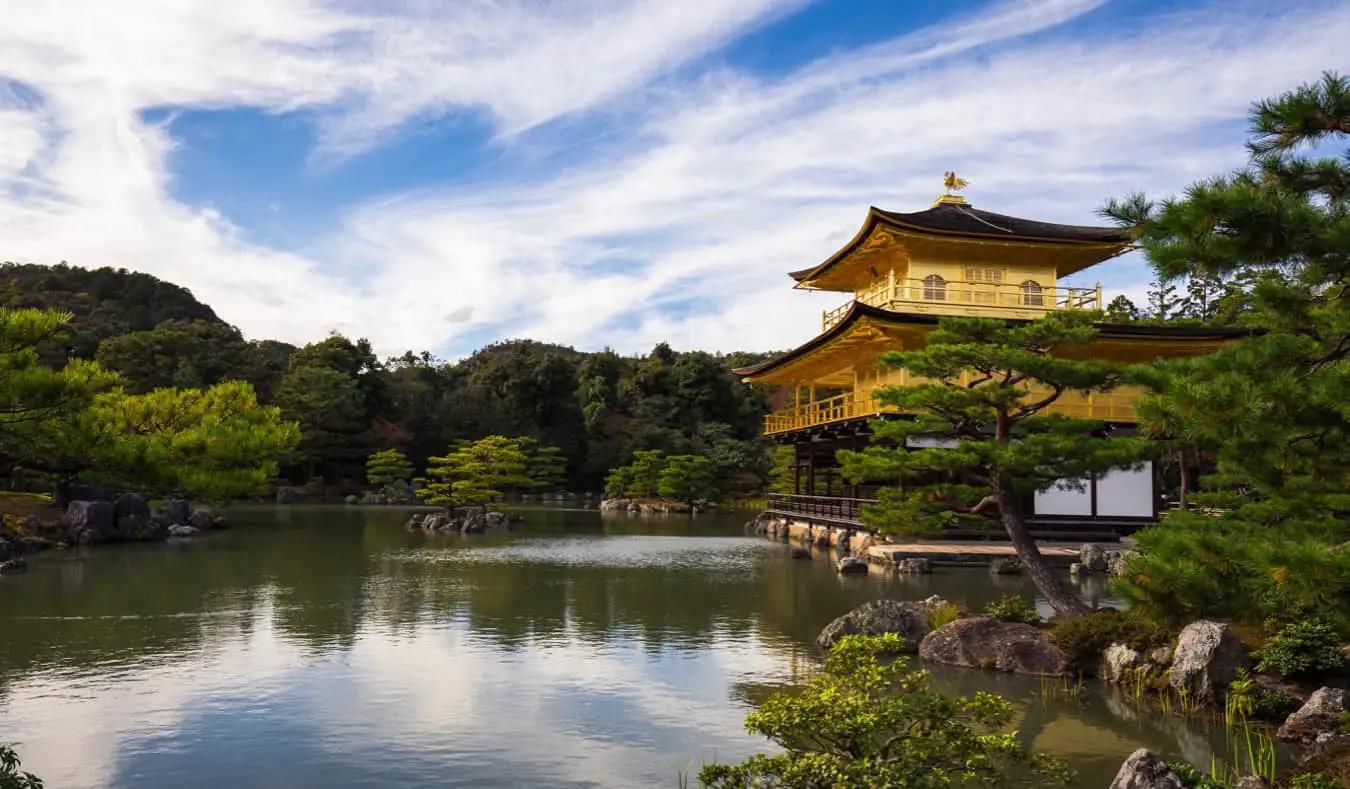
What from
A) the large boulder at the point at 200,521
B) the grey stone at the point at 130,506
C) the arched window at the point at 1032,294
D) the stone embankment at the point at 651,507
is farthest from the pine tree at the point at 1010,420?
the stone embankment at the point at 651,507

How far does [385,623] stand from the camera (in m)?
12.5

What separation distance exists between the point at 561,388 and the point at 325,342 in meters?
13.1

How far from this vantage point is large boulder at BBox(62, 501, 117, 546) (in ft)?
74.6

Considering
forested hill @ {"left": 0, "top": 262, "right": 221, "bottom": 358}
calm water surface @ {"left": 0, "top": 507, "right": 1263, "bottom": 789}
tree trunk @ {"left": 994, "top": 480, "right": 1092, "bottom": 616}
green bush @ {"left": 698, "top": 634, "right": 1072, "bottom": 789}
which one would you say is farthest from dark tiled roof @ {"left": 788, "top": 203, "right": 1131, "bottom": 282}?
forested hill @ {"left": 0, "top": 262, "right": 221, "bottom": 358}

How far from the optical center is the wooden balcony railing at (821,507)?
23.5m

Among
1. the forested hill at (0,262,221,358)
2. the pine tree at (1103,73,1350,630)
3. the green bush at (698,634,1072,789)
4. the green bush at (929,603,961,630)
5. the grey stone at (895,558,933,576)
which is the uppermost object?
the forested hill at (0,262,221,358)

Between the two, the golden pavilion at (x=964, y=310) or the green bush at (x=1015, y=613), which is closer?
the green bush at (x=1015, y=613)

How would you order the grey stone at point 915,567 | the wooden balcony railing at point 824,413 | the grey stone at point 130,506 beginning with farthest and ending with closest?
the grey stone at point 130,506
the wooden balcony railing at point 824,413
the grey stone at point 915,567

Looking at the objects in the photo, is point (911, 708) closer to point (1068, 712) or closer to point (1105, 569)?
point (1068, 712)

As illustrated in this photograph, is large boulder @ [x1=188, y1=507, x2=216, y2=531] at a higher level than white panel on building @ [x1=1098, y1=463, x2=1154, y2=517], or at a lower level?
lower

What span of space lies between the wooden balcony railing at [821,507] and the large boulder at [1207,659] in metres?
12.1

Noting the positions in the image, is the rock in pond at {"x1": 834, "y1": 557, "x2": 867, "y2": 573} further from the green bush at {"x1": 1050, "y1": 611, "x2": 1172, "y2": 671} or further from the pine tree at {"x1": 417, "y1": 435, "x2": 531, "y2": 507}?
the pine tree at {"x1": 417, "y1": 435, "x2": 531, "y2": 507}

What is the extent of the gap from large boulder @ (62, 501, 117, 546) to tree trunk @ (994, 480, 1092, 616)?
69.0 feet

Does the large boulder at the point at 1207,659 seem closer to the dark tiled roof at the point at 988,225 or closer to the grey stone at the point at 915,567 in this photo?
the grey stone at the point at 915,567
